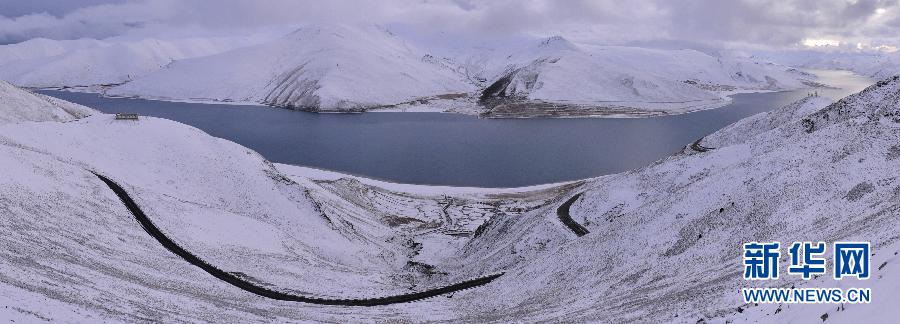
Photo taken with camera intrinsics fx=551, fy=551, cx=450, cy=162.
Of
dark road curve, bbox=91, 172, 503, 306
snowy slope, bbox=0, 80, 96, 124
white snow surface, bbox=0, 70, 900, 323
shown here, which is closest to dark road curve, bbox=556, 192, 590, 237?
white snow surface, bbox=0, 70, 900, 323

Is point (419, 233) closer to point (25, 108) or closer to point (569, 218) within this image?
point (569, 218)

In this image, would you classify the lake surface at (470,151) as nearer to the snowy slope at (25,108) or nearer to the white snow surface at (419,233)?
the white snow surface at (419,233)

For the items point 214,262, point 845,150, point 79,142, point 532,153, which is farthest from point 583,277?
point 532,153

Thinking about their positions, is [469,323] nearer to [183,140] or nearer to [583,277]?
[583,277]

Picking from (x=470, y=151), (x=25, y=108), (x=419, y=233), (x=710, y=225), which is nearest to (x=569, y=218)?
(x=710, y=225)

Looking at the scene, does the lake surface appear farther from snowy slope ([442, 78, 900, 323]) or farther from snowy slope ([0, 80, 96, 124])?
snowy slope ([442, 78, 900, 323])

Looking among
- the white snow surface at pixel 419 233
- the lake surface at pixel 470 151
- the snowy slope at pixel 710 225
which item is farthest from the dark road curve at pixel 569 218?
the lake surface at pixel 470 151
